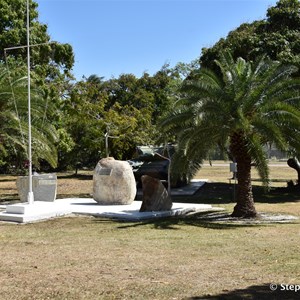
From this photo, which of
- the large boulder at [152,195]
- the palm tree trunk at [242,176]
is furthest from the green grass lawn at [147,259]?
the large boulder at [152,195]

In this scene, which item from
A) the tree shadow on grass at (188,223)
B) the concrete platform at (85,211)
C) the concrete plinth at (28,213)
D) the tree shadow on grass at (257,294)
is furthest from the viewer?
the concrete platform at (85,211)

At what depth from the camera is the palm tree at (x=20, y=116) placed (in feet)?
59.7

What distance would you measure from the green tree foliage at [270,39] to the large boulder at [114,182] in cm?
890

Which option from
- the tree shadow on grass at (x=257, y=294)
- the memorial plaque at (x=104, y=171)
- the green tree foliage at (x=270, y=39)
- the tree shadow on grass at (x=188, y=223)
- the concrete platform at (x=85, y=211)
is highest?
the green tree foliage at (x=270, y=39)

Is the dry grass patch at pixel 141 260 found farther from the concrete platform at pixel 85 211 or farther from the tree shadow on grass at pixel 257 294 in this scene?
the concrete platform at pixel 85 211

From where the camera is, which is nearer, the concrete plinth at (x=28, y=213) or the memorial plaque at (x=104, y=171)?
the concrete plinth at (x=28, y=213)

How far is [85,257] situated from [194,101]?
24.6 ft

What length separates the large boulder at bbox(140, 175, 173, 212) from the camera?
15.6m

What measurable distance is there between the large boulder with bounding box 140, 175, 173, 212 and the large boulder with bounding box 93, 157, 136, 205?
2.07 metres

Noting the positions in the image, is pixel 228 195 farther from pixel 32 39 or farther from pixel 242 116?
pixel 32 39

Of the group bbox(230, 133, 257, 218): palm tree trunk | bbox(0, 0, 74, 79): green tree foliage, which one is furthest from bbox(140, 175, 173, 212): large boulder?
bbox(0, 0, 74, 79): green tree foliage

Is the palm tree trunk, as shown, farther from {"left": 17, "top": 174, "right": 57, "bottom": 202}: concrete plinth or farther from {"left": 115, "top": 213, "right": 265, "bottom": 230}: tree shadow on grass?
{"left": 17, "top": 174, "right": 57, "bottom": 202}: concrete plinth

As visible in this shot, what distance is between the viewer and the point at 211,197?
23.1 metres

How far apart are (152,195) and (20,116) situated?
6412mm
